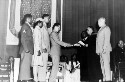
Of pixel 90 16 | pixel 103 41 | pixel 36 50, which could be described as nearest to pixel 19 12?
pixel 90 16

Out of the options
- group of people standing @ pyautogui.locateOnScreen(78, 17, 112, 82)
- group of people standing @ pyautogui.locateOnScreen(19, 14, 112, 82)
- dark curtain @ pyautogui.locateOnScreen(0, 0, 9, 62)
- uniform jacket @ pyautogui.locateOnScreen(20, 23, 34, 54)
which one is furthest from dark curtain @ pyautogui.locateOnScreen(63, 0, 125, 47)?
uniform jacket @ pyautogui.locateOnScreen(20, 23, 34, 54)

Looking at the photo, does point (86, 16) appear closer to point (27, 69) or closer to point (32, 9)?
point (32, 9)

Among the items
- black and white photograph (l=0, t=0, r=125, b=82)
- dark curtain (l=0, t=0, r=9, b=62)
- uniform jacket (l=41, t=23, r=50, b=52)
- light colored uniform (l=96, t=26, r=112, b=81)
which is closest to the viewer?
light colored uniform (l=96, t=26, r=112, b=81)

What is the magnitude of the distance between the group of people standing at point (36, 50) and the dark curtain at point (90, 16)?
1.68 m

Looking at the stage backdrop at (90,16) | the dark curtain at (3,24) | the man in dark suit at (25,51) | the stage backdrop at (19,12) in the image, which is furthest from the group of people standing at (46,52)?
the dark curtain at (3,24)

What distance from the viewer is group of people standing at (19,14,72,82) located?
502 cm

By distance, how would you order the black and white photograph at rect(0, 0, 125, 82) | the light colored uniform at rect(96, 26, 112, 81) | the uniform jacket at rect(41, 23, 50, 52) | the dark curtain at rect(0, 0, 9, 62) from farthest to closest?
the dark curtain at rect(0, 0, 9, 62) < the uniform jacket at rect(41, 23, 50, 52) < the black and white photograph at rect(0, 0, 125, 82) < the light colored uniform at rect(96, 26, 112, 81)

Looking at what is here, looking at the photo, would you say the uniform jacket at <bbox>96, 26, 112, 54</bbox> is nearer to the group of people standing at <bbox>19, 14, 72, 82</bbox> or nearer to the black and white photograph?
the black and white photograph

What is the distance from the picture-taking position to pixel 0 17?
6.97m

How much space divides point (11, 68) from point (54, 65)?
123 cm

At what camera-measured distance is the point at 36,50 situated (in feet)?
16.8

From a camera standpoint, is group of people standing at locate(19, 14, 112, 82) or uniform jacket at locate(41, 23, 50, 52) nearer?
group of people standing at locate(19, 14, 112, 82)

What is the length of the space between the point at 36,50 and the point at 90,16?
2344mm

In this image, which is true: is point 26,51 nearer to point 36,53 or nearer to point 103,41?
point 36,53
